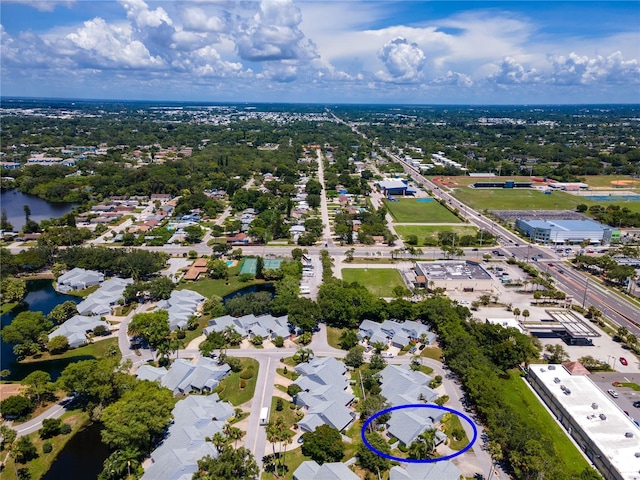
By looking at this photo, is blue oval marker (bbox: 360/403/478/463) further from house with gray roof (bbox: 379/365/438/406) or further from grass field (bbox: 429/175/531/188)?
grass field (bbox: 429/175/531/188)

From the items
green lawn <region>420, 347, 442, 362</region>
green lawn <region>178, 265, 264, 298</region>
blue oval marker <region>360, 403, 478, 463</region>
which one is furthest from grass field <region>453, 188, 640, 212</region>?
blue oval marker <region>360, 403, 478, 463</region>

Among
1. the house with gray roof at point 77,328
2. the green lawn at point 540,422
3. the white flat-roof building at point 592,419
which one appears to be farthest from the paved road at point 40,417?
the white flat-roof building at point 592,419

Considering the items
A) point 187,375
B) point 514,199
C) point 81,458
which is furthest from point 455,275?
point 514,199

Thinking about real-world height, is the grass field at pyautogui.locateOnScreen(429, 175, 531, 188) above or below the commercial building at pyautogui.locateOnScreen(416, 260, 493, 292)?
above

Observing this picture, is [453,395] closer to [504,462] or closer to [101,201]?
[504,462]

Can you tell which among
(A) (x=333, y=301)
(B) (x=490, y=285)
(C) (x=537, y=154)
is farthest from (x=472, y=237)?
(C) (x=537, y=154)

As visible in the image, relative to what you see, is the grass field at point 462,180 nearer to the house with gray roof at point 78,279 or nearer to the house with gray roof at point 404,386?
the house with gray roof at point 404,386
